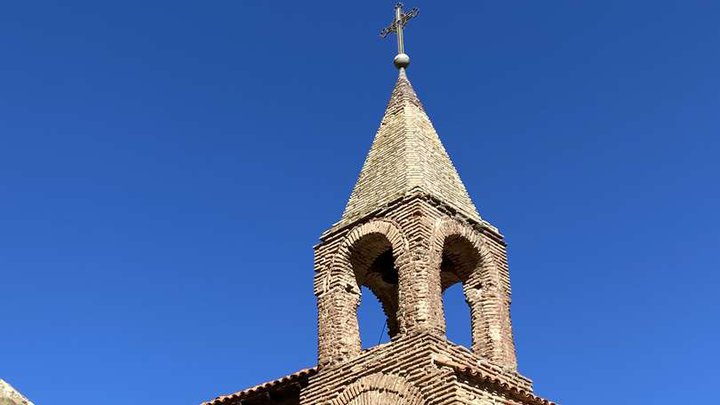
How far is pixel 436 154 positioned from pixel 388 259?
200 centimetres

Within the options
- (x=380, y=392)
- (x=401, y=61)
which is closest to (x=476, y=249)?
(x=380, y=392)

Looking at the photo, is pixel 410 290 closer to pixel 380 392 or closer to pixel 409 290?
pixel 409 290

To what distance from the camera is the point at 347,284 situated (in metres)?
15.4

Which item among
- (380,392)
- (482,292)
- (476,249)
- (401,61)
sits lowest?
(380,392)

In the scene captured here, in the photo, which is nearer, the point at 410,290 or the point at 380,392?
the point at 380,392

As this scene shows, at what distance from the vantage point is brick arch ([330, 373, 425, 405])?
13234 millimetres

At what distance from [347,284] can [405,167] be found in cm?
216

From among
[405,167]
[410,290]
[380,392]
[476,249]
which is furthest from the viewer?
[405,167]

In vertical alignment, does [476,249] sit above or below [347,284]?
above

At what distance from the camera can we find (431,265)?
1448 cm

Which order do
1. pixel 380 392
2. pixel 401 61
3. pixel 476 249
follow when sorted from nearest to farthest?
pixel 380 392 → pixel 476 249 → pixel 401 61

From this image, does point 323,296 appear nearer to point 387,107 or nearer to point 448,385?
point 448,385

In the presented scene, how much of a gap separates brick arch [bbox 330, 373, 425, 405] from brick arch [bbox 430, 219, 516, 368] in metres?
1.78

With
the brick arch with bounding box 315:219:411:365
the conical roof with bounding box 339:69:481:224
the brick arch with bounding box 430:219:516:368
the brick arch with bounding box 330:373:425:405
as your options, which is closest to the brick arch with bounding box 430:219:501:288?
the brick arch with bounding box 430:219:516:368
